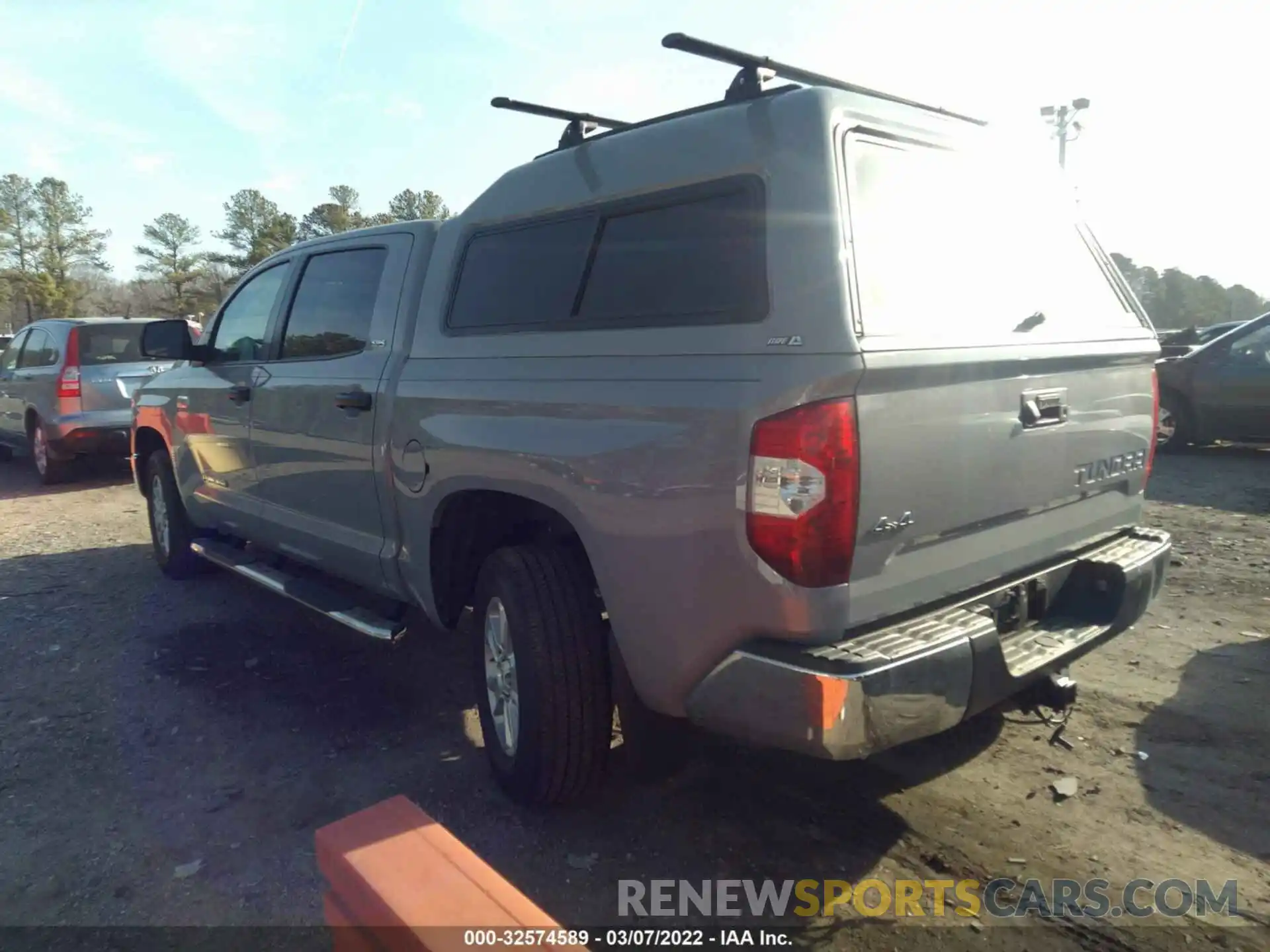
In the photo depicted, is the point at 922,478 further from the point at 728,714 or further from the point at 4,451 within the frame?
the point at 4,451

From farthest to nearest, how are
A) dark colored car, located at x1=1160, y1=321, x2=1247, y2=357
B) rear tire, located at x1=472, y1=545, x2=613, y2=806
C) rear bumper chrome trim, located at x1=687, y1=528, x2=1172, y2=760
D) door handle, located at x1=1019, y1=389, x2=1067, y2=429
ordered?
dark colored car, located at x1=1160, y1=321, x2=1247, y2=357, rear tire, located at x1=472, y1=545, x2=613, y2=806, door handle, located at x1=1019, y1=389, x2=1067, y2=429, rear bumper chrome trim, located at x1=687, y1=528, x2=1172, y2=760

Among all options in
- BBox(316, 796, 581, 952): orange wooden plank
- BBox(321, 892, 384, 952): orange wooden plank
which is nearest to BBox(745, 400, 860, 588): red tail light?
BBox(316, 796, 581, 952): orange wooden plank

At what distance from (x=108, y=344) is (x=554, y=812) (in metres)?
8.78

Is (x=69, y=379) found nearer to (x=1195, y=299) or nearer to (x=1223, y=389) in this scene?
(x=1223, y=389)

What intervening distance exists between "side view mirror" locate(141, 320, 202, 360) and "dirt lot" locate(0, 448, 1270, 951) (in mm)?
1545

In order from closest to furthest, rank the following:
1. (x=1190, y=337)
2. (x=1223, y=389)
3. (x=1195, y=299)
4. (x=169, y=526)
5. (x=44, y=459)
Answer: (x=169, y=526) < (x=1223, y=389) < (x=44, y=459) < (x=1190, y=337) < (x=1195, y=299)

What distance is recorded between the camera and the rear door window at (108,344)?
31.8 ft

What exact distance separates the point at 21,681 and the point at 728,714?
152 inches

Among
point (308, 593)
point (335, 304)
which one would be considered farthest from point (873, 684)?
point (335, 304)

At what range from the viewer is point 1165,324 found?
78.5 ft

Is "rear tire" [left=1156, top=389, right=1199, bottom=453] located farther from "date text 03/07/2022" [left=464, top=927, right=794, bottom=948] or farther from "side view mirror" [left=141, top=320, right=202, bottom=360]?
"side view mirror" [left=141, top=320, right=202, bottom=360]

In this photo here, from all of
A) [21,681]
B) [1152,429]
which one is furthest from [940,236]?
[21,681]

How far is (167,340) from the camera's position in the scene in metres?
5.01

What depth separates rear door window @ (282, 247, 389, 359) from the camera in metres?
4.05
